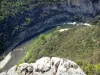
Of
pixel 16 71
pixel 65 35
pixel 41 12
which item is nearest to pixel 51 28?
pixel 41 12

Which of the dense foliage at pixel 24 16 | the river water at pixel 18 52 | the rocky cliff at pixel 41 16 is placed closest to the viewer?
the river water at pixel 18 52

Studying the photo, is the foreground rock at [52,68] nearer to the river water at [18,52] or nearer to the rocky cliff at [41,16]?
the river water at [18,52]

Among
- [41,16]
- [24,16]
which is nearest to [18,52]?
[24,16]

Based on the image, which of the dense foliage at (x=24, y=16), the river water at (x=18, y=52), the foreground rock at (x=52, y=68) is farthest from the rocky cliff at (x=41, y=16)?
the foreground rock at (x=52, y=68)

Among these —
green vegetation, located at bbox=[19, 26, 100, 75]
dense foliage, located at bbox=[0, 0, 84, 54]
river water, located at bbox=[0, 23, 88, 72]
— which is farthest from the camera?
dense foliage, located at bbox=[0, 0, 84, 54]

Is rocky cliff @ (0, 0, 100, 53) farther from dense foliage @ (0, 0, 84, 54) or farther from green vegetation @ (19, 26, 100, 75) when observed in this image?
green vegetation @ (19, 26, 100, 75)

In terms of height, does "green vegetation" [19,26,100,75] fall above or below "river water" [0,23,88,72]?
above

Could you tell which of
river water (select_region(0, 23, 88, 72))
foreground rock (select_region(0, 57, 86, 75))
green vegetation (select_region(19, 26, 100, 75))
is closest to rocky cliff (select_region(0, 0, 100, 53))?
river water (select_region(0, 23, 88, 72))

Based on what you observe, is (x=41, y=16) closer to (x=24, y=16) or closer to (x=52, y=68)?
(x=24, y=16)
